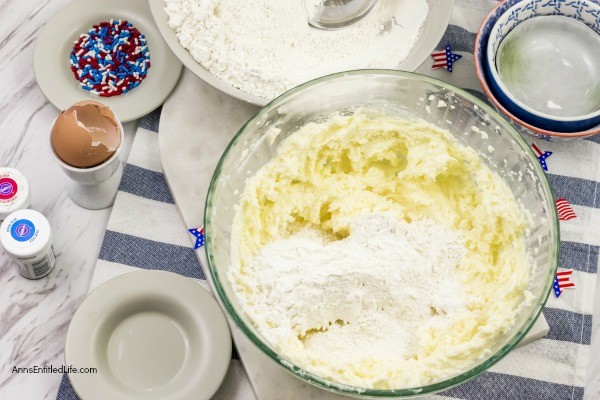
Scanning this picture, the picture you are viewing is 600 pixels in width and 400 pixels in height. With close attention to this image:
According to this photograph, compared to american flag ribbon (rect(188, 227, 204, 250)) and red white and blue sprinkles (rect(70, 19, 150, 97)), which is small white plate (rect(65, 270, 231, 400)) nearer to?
american flag ribbon (rect(188, 227, 204, 250))

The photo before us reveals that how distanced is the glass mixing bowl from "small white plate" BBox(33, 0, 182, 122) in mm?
298

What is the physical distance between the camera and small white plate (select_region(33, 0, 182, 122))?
173 cm

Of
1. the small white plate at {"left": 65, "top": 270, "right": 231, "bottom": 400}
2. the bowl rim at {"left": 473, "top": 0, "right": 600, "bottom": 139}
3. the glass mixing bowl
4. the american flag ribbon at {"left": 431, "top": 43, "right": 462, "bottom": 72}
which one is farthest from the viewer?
the american flag ribbon at {"left": 431, "top": 43, "right": 462, "bottom": 72}

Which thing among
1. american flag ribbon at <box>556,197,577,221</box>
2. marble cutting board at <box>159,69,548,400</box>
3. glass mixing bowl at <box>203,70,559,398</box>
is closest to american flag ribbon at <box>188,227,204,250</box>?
marble cutting board at <box>159,69,548,400</box>

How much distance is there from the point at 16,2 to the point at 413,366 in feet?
3.66

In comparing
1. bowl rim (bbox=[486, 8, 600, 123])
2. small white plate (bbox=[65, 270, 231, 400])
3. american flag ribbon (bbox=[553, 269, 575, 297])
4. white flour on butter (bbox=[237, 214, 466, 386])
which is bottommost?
small white plate (bbox=[65, 270, 231, 400])

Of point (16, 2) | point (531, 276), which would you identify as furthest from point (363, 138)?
point (16, 2)

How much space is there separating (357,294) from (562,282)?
0.45m

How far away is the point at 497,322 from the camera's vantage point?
1.40 meters

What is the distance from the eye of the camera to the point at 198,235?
1.65m

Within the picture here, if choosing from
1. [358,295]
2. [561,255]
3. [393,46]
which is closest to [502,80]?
[393,46]

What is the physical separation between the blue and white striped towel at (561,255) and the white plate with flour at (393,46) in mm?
96

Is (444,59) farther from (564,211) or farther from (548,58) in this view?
(564,211)

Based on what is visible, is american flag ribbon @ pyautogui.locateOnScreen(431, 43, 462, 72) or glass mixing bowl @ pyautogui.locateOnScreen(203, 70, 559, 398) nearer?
glass mixing bowl @ pyautogui.locateOnScreen(203, 70, 559, 398)
